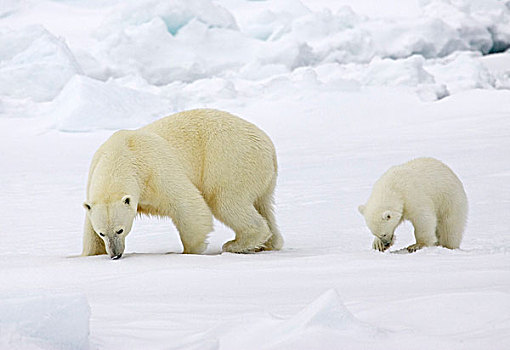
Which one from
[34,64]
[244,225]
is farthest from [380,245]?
[34,64]

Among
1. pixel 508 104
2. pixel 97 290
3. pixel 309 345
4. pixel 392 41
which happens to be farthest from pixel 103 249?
pixel 392 41

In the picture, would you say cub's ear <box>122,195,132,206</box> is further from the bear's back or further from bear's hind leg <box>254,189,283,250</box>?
bear's hind leg <box>254,189,283,250</box>

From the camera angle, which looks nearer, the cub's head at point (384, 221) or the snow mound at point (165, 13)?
the cub's head at point (384, 221)

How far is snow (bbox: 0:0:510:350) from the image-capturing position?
4.53 ft

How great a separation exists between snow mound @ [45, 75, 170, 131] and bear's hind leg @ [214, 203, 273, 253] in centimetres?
793

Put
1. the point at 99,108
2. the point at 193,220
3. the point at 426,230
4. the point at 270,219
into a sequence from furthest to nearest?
the point at 99,108
the point at 270,219
the point at 426,230
the point at 193,220

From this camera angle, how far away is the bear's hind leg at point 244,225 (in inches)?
143

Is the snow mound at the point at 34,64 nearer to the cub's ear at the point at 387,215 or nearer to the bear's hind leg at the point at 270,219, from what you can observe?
the bear's hind leg at the point at 270,219

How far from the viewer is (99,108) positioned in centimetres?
1111

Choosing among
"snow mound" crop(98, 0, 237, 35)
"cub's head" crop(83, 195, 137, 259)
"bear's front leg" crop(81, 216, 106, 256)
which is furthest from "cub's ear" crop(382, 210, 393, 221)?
"snow mound" crop(98, 0, 237, 35)

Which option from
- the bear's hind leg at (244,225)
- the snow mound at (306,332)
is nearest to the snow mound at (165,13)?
the bear's hind leg at (244,225)

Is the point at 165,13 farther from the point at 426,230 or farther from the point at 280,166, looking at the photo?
the point at 426,230

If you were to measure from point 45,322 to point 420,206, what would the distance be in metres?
2.80

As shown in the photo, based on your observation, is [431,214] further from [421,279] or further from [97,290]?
[97,290]
